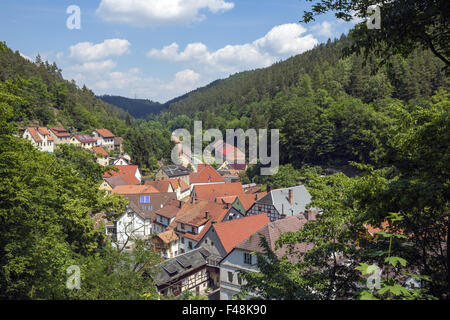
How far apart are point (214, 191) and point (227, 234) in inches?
761

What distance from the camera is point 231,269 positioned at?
21922mm

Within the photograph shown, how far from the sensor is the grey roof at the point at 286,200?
108 ft

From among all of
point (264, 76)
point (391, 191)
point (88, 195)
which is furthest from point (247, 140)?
point (391, 191)

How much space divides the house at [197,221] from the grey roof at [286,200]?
3654 millimetres

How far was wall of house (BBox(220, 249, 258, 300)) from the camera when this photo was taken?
21.5 metres

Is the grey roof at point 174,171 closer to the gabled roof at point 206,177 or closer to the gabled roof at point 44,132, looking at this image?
the gabled roof at point 206,177

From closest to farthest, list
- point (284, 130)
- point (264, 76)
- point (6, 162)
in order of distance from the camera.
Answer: point (6, 162)
point (284, 130)
point (264, 76)

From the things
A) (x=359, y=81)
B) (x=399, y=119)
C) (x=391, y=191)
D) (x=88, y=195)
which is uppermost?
(x=359, y=81)

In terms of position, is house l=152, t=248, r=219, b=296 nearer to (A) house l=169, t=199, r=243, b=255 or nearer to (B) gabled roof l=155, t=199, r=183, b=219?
(A) house l=169, t=199, r=243, b=255

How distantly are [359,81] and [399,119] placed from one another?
2561 inches

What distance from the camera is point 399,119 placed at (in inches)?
321

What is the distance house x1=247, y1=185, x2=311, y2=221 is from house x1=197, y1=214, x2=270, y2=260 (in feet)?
19.6

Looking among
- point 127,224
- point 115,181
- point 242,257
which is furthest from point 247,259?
point 115,181
